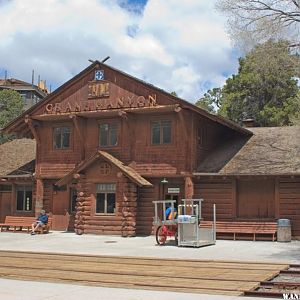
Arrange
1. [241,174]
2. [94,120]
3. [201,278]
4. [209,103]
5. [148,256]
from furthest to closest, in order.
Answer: [209,103] → [94,120] → [241,174] → [148,256] → [201,278]

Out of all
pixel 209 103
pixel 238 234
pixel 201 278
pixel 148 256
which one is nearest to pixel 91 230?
pixel 238 234

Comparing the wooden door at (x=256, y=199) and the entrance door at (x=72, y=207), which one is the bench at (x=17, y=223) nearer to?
the entrance door at (x=72, y=207)

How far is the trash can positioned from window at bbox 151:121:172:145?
271 inches

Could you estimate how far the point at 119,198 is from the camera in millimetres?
27656

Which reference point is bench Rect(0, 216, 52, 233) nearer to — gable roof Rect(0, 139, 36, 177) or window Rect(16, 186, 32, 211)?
window Rect(16, 186, 32, 211)

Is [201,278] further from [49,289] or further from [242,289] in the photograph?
[49,289]

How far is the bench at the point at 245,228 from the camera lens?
2527cm

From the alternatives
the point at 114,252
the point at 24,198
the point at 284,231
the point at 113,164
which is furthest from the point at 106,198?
the point at 284,231

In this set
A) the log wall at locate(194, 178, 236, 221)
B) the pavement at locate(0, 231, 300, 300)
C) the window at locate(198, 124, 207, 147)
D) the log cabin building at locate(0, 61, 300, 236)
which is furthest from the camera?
the window at locate(198, 124, 207, 147)

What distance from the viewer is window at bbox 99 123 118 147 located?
29266 millimetres

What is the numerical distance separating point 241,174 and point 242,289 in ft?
49.5

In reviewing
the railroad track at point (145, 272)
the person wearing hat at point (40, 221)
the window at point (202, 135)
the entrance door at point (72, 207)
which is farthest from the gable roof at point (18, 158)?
the railroad track at point (145, 272)

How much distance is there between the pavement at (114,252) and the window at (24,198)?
2736 mm

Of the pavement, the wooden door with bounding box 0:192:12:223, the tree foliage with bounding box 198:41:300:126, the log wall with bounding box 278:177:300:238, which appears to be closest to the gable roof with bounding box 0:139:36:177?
the wooden door with bounding box 0:192:12:223
